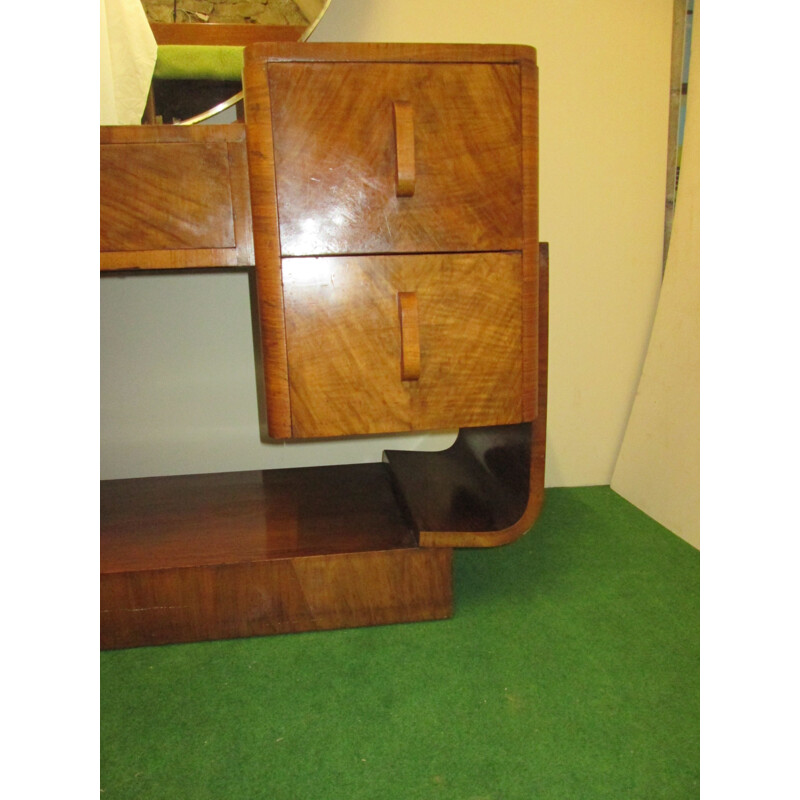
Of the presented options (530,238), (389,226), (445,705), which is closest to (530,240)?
(530,238)

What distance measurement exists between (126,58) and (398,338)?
24.5 inches

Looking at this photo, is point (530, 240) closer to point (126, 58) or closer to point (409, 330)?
point (409, 330)

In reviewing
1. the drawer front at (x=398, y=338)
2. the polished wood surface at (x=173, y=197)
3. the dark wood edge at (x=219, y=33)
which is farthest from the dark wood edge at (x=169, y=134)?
the dark wood edge at (x=219, y=33)

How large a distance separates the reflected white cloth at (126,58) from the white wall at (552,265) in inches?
11.5

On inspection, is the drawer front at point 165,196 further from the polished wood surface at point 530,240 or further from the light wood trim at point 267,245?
the polished wood surface at point 530,240

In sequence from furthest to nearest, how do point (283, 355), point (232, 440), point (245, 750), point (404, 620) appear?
1. point (232, 440)
2. point (404, 620)
3. point (283, 355)
4. point (245, 750)

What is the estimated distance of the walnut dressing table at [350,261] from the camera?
659mm

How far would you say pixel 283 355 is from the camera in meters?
0.69

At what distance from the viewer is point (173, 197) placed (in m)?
0.67

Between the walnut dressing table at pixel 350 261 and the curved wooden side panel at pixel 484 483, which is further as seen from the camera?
the curved wooden side panel at pixel 484 483
